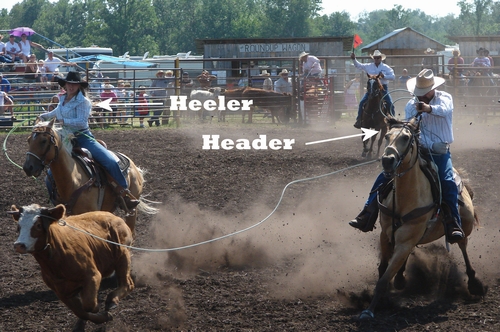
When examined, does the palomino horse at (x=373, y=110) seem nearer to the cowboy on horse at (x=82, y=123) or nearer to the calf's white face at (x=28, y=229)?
the cowboy on horse at (x=82, y=123)

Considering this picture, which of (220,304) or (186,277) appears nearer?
(220,304)

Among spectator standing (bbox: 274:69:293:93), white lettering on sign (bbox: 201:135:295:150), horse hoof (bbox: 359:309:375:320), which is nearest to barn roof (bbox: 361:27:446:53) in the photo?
spectator standing (bbox: 274:69:293:93)

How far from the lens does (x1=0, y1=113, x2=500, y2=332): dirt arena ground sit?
5816 mm

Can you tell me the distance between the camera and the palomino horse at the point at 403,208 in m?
5.73

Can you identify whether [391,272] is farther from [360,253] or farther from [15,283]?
[15,283]

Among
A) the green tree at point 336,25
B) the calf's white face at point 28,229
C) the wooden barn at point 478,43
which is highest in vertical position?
the green tree at point 336,25

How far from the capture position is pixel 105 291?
21.6 feet

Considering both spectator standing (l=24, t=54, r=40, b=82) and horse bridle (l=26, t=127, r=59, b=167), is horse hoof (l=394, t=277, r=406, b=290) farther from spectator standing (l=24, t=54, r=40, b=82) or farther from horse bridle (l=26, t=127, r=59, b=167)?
spectator standing (l=24, t=54, r=40, b=82)

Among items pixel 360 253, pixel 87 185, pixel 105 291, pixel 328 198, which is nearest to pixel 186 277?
pixel 105 291

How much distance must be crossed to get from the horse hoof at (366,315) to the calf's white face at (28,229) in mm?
2674

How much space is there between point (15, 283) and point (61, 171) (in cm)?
123

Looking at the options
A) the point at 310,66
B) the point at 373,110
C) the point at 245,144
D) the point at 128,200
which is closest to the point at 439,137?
the point at 128,200

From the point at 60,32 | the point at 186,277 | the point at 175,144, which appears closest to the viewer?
the point at 186,277

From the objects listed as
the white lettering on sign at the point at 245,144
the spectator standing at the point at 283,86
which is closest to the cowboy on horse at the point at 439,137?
the white lettering on sign at the point at 245,144
